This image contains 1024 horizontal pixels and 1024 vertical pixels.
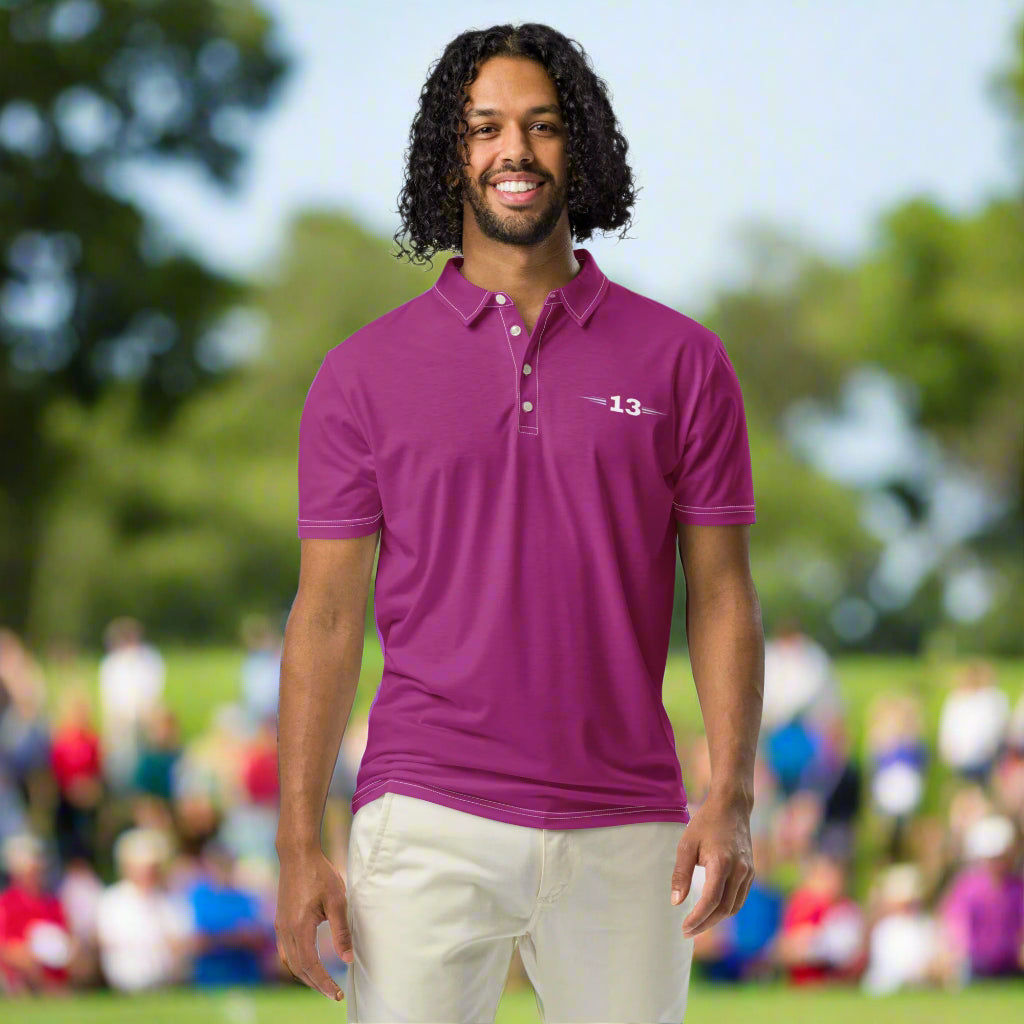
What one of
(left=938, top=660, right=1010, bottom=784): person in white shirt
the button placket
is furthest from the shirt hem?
(left=938, top=660, right=1010, bottom=784): person in white shirt

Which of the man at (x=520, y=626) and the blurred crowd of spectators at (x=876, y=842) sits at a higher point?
the man at (x=520, y=626)

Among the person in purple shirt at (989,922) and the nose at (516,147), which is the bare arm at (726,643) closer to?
the nose at (516,147)

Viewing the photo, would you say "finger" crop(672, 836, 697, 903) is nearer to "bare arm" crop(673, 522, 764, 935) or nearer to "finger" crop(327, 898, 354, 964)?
"bare arm" crop(673, 522, 764, 935)

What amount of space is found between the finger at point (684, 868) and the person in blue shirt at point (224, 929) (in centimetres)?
621

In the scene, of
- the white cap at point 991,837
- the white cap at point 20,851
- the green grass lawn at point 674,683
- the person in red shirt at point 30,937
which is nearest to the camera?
the person in red shirt at point 30,937

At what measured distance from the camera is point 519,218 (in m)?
1.81

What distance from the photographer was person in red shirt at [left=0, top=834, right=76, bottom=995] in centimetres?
729

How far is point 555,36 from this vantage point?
1863 mm

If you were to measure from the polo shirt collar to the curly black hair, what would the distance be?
109 mm

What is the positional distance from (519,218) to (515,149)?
0.23 feet

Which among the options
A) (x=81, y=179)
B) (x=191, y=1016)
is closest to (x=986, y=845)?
(x=191, y=1016)

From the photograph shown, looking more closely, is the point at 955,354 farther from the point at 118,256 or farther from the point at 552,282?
the point at 552,282

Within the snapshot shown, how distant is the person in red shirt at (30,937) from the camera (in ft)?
23.9

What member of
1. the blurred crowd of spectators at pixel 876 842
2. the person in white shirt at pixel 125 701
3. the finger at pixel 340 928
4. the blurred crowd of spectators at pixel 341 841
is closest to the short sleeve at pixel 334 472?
the finger at pixel 340 928
